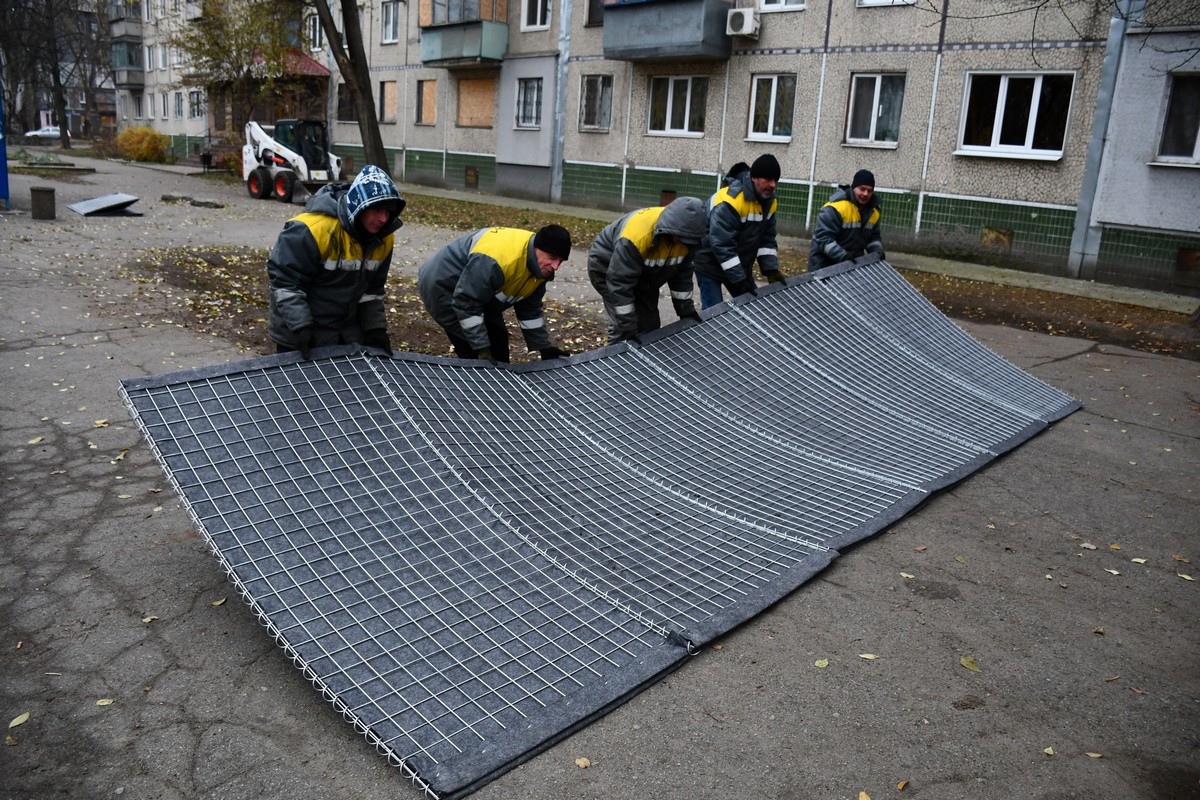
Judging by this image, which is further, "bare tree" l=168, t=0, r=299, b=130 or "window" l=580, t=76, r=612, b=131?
"bare tree" l=168, t=0, r=299, b=130

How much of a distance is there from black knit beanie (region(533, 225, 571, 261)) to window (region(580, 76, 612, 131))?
1814 cm

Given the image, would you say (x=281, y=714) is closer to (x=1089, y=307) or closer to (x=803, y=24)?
(x=1089, y=307)

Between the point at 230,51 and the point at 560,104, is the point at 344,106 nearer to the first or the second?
the point at 230,51

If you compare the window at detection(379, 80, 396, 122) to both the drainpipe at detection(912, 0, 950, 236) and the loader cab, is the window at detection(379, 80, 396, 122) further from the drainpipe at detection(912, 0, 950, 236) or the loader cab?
the drainpipe at detection(912, 0, 950, 236)

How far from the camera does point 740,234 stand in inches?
270

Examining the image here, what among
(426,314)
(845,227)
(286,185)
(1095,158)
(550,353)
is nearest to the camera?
(550,353)

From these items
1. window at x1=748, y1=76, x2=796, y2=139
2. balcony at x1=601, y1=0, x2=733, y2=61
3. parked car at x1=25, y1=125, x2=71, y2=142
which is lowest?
parked car at x1=25, y1=125, x2=71, y2=142

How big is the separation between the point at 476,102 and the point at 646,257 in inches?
863

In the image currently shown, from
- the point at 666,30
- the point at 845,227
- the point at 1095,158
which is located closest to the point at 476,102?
the point at 666,30

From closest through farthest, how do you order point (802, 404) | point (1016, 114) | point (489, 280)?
point (489, 280), point (802, 404), point (1016, 114)

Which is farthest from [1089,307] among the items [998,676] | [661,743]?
[661,743]

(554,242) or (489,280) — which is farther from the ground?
(554,242)

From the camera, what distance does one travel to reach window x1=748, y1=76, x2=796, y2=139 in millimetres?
18391

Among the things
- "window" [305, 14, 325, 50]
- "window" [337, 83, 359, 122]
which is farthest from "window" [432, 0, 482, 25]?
"window" [305, 14, 325, 50]
